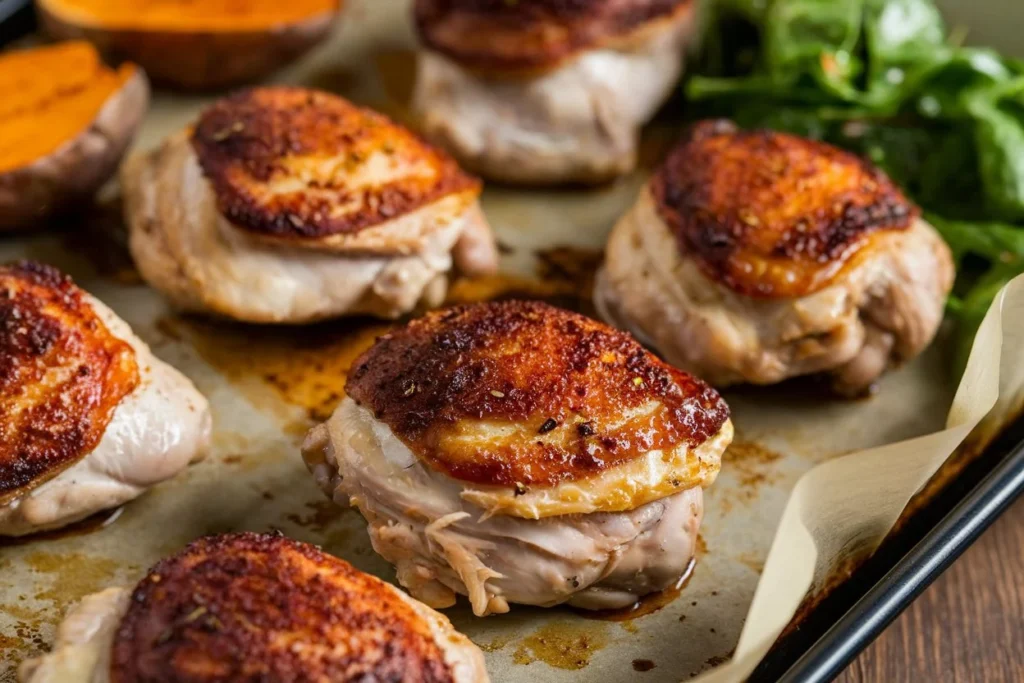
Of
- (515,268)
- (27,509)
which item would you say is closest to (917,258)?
(515,268)

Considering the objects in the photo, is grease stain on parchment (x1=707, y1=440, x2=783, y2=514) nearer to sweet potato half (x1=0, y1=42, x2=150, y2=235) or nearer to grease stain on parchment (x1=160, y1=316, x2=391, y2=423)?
grease stain on parchment (x1=160, y1=316, x2=391, y2=423)

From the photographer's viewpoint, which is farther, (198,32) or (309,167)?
(198,32)

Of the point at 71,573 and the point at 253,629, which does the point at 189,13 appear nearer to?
the point at 71,573

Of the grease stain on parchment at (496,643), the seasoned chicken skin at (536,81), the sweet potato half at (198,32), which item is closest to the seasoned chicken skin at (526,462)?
the grease stain on parchment at (496,643)

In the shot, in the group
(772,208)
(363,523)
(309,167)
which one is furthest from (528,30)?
(363,523)

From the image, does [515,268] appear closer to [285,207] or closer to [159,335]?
[285,207]

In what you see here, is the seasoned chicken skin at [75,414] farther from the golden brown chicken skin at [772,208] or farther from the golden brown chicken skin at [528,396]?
the golden brown chicken skin at [772,208]
